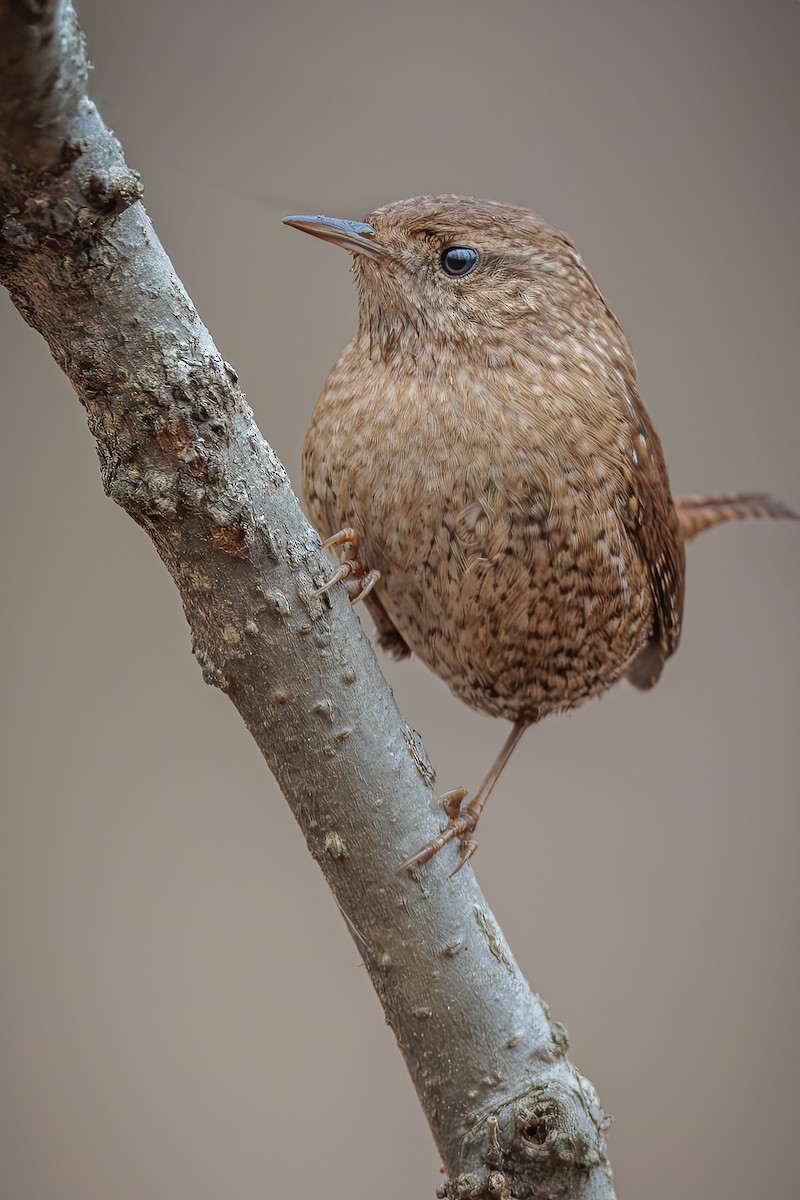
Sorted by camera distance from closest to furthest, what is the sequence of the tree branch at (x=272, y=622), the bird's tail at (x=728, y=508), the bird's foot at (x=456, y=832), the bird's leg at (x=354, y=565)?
the tree branch at (x=272, y=622) < the bird's foot at (x=456, y=832) < the bird's leg at (x=354, y=565) < the bird's tail at (x=728, y=508)

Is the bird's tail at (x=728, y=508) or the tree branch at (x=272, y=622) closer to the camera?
the tree branch at (x=272, y=622)

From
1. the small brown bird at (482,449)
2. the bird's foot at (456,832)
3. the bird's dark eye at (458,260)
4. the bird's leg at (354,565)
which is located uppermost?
the bird's dark eye at (458,260)

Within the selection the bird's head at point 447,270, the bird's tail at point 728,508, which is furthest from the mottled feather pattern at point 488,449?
the bird's tail at point 728,508

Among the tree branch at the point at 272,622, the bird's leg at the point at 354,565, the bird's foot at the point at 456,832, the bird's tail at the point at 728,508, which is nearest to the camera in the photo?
the tree branch at the point at 272,622

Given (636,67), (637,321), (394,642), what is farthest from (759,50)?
(394,642)

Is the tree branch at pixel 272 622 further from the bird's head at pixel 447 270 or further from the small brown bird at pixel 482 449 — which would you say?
the bird's head at pixel 447 270

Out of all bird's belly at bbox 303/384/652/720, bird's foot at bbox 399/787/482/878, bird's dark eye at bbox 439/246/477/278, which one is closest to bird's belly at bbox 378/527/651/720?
bird's belly at bbox 303/384/652/720

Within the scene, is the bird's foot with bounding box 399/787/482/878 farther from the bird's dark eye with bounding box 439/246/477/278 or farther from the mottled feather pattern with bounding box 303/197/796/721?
the bird's dark eye with bounding box 439/246/477/278
